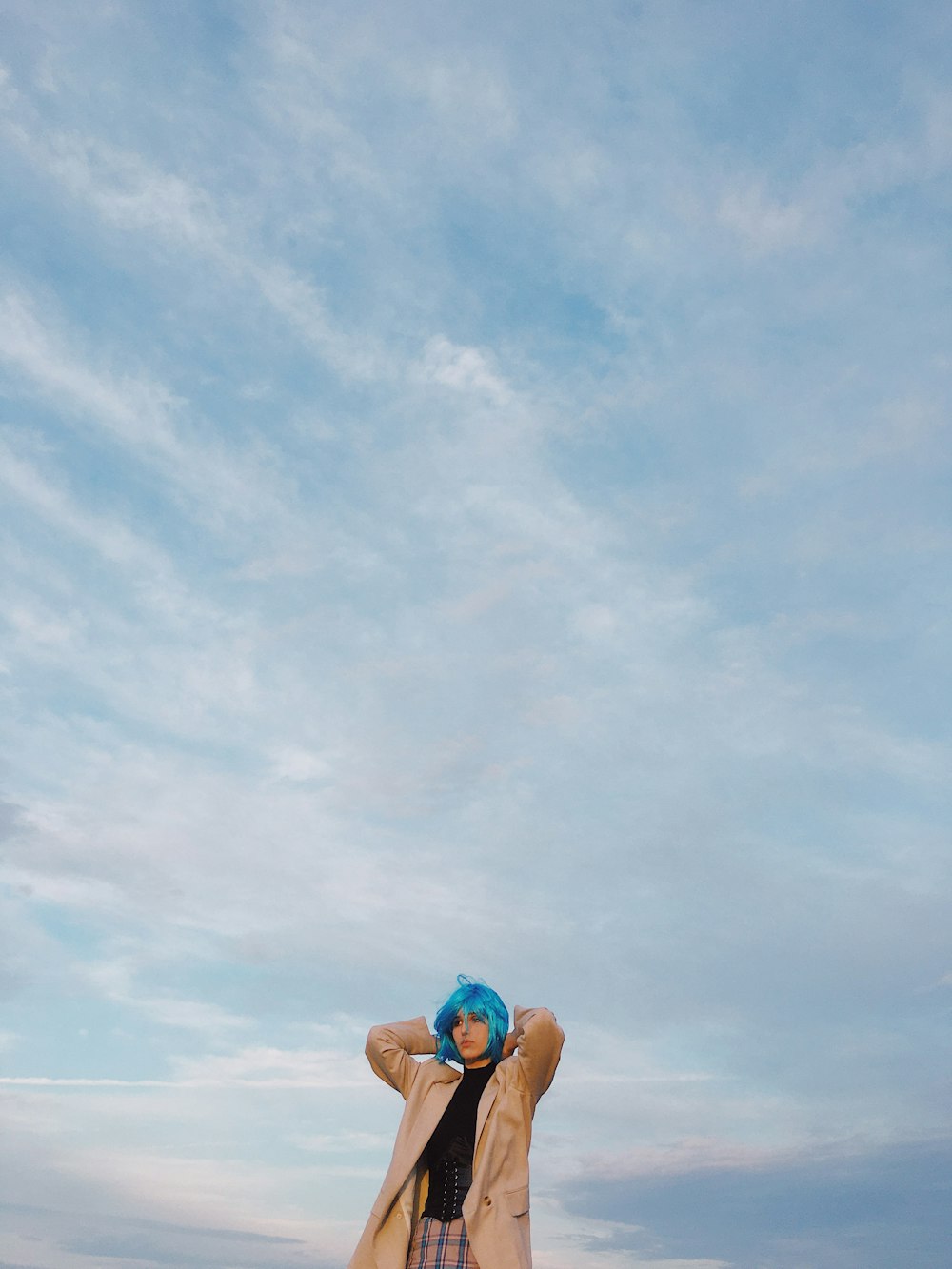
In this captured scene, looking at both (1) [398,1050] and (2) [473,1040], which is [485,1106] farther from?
(1) [398,1050]

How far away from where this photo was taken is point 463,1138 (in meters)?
8.80

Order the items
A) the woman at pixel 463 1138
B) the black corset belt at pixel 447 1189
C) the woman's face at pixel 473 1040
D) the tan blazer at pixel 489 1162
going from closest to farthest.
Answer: the tan blazer at pixel 489 1162 → the woman at pixel 463 1138 → the black corset belt at pixel 447 1189 → the woman's face at pixel 473 1040

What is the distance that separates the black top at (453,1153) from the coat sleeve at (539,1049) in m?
0.46

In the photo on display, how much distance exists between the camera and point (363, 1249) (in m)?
8.55

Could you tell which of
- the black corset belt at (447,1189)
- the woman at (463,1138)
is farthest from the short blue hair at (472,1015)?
the black corset belt at (447,1189)

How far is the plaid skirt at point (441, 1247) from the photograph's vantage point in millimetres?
8250

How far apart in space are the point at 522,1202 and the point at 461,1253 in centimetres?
54

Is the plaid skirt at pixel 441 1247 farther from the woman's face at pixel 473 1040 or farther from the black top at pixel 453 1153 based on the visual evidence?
the woman's face at pixel 473 1040

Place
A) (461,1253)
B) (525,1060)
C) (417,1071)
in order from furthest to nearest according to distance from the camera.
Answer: (417,1071) < (525,1060) < (461,1253)

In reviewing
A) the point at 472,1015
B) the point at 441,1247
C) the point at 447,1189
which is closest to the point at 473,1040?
the point at 472,1015

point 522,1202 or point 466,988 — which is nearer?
point 522,1202

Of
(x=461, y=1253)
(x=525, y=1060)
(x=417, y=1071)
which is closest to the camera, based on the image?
(x=461, y=1253)

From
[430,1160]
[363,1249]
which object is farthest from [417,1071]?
[363,1249]

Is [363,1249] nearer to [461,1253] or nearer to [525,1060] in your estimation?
[461,1253]
